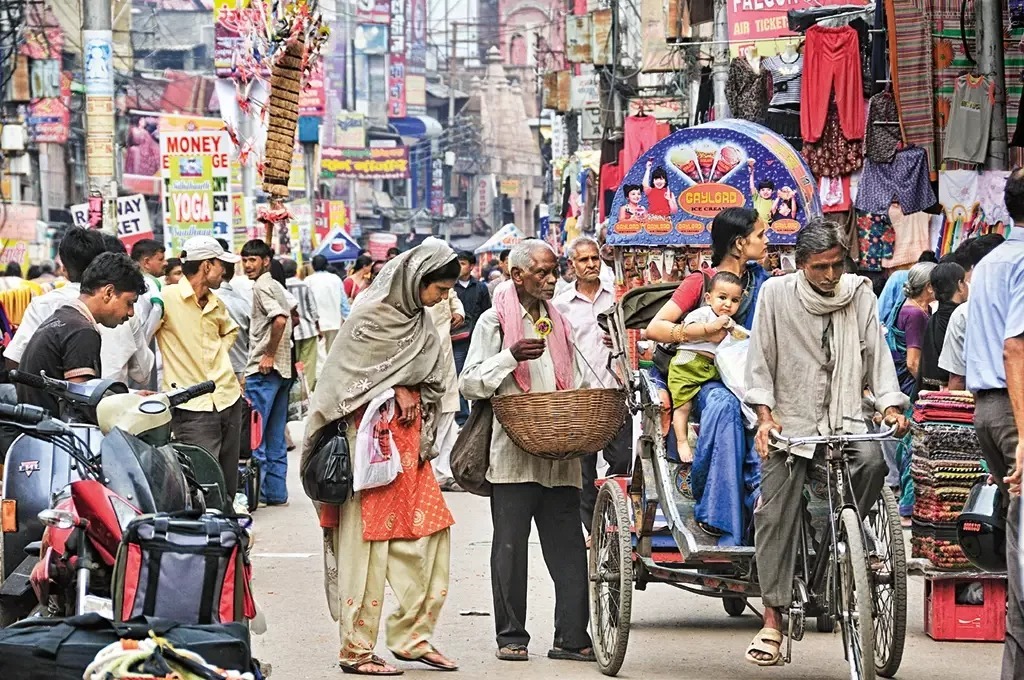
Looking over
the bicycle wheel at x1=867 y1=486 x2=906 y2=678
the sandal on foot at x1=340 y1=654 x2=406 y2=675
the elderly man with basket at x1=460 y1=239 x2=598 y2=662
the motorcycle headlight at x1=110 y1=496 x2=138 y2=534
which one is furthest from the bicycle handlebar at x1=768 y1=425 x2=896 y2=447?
the motorcycle headlight at x1=110 y1=496 x2=138 y2=534

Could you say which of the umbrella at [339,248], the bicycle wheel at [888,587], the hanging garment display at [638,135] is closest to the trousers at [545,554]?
the bicycle wheel at [888,587]

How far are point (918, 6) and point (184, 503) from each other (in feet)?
27.8

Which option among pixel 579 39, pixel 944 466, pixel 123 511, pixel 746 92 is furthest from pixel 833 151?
pixel 579 39

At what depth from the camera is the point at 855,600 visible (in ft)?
22.2

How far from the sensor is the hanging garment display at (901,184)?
15000 mm

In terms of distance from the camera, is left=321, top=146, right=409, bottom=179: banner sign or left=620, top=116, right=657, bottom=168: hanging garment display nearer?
left=620, top=116, right=657, bottom=168: hanging garment display

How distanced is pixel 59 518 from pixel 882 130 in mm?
11105

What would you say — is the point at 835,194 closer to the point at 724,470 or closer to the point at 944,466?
the point at 944,466

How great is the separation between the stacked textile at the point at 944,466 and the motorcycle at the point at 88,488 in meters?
3.52

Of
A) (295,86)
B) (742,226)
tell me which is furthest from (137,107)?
(742,226)

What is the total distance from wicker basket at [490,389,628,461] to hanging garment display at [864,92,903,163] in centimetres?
805

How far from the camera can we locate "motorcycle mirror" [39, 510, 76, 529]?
5527 millimetres

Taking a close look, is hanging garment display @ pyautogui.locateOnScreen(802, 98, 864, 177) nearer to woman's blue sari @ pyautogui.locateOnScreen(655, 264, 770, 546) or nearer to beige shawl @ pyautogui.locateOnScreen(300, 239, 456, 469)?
woman's blue sari @ pyautogui.locateOnScreen(655, 264, 770, 546)

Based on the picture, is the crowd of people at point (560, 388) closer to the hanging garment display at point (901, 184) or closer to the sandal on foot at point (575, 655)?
the sandal on foot at point (575, 655)
